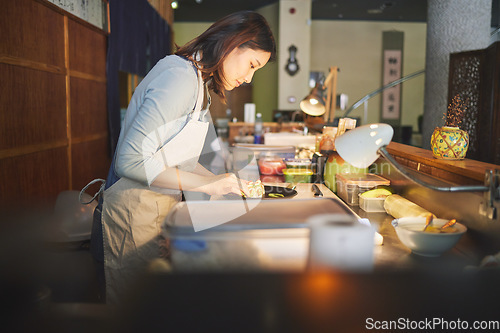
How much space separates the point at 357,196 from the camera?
6.31 feet

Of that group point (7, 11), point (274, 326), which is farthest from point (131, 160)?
point (7, 11)

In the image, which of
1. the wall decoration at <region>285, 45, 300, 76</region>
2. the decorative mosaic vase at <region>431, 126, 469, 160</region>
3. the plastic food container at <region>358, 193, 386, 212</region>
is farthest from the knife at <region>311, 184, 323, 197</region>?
the wall decoration at <region>285, 45, 300, 76</region>

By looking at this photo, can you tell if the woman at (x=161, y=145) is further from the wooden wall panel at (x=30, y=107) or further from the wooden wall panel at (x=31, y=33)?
the wooden wall panel at (x=31, y=33)

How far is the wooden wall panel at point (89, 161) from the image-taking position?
424 cm

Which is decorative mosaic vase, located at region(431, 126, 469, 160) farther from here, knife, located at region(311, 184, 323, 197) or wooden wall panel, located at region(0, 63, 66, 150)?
wooden wall panel, located at region(0, 63, 66, 150)

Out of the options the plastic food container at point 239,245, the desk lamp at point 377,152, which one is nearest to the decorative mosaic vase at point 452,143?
the desk lamp at point 377,152

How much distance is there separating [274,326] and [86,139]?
403cm

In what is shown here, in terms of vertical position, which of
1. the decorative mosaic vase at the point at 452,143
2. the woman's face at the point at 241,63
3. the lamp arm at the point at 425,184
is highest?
the woman's face at the point at 241,63

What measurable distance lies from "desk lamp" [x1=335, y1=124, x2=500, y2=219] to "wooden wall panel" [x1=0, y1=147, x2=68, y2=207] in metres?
2.54

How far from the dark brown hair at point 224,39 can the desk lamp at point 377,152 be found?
0.58 m

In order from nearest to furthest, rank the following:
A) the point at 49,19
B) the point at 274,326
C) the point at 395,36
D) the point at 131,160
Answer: the point at 274,326
the point at 131,160
the point at 49,19
the point at 395,36

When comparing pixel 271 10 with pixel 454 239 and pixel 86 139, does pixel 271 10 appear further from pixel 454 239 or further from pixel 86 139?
pixel 454 239

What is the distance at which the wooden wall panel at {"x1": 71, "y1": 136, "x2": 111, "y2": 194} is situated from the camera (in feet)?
13.9

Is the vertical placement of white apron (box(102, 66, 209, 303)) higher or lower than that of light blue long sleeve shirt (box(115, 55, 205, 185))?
lower
